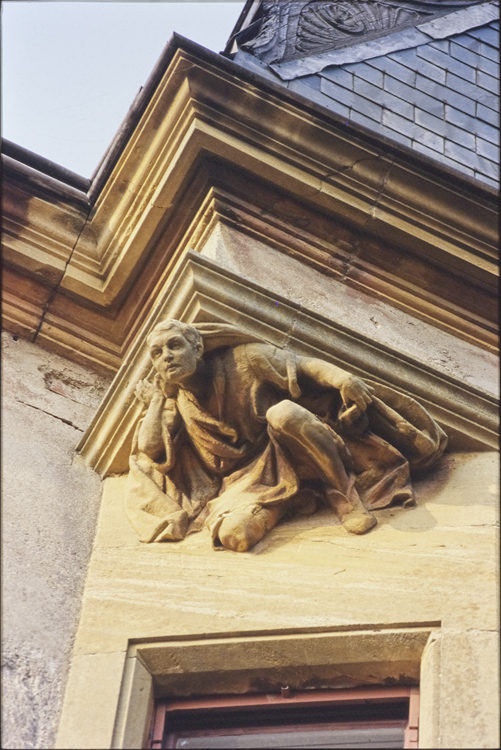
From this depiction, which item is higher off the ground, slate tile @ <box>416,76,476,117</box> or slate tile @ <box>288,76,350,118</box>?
slate tile @ <box>416,76,476,117</box>

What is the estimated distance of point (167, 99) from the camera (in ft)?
20.4

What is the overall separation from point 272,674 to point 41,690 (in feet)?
2.64

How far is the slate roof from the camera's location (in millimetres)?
7348

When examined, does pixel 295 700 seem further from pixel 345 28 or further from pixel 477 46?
pixel 477 46

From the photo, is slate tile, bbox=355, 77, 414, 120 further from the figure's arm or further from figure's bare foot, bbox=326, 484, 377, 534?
figure's bare foot, bbox=326, 484, 377, 534

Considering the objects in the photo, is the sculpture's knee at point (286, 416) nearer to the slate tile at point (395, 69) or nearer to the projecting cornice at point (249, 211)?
the projecting cornice at point (249, 211)

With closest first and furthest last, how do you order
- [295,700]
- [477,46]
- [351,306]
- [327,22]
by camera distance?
1. [295,700]
2. [351,306]
3. [327,22]
4. [477,46]

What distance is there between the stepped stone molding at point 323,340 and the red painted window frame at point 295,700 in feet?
3.94

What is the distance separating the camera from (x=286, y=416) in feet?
16.6

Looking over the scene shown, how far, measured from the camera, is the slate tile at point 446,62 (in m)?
8.27

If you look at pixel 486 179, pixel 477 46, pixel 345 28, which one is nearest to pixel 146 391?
pixel 486 179

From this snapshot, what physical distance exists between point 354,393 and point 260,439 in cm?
43

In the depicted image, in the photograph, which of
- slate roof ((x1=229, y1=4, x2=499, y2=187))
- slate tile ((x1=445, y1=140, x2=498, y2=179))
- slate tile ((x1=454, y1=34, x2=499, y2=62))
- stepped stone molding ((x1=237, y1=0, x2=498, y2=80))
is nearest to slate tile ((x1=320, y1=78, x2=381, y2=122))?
slate roof ((x1=229, y1=4, x2=499, y2=187))

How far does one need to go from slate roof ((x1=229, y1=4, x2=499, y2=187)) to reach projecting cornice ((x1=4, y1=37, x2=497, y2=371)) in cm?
96
